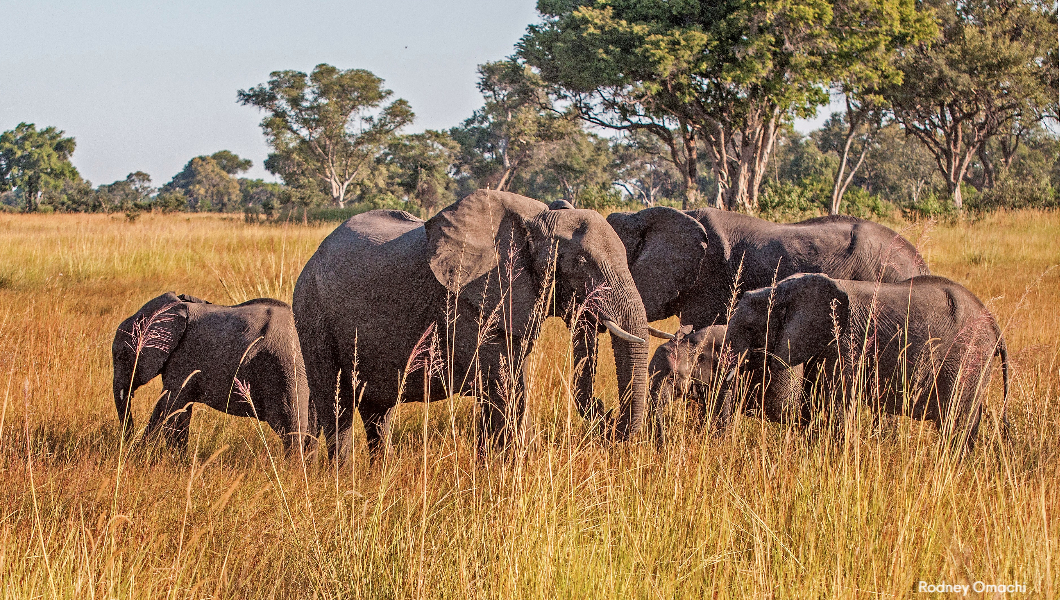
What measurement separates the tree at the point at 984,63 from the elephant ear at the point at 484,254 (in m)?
25.6

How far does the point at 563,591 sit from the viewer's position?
8.68 feet

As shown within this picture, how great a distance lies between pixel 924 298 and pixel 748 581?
251cm

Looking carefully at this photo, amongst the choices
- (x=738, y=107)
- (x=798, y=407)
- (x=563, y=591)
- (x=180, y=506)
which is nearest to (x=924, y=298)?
(x=798, y=407)

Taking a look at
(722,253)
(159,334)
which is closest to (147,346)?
(159,334)

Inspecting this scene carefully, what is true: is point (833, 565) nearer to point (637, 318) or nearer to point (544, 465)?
point (544, 465)

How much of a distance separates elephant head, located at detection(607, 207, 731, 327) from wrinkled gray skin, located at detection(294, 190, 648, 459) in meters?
2.31

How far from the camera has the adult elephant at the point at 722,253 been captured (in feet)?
21.9

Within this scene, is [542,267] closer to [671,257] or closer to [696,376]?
[696,376]

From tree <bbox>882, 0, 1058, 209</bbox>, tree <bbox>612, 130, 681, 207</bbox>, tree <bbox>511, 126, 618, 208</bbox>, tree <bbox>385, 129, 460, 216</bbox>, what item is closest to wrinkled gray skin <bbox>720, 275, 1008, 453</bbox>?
tree <bbox>882, 0, 1058, 209</bbox>

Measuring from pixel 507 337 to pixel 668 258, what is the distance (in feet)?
10.8

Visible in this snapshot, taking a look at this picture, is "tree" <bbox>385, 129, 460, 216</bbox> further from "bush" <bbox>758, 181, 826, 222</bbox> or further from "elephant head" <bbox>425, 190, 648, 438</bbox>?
"elephant head" <bbox>425, 190, 648, 438</bbox>

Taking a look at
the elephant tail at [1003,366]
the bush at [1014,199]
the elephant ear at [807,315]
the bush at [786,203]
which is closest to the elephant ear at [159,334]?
the elephant ear at [807,315]

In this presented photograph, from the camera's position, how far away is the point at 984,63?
27.7m

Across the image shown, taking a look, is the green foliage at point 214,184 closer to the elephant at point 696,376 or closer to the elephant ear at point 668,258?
the elephant ear at point 668,258
